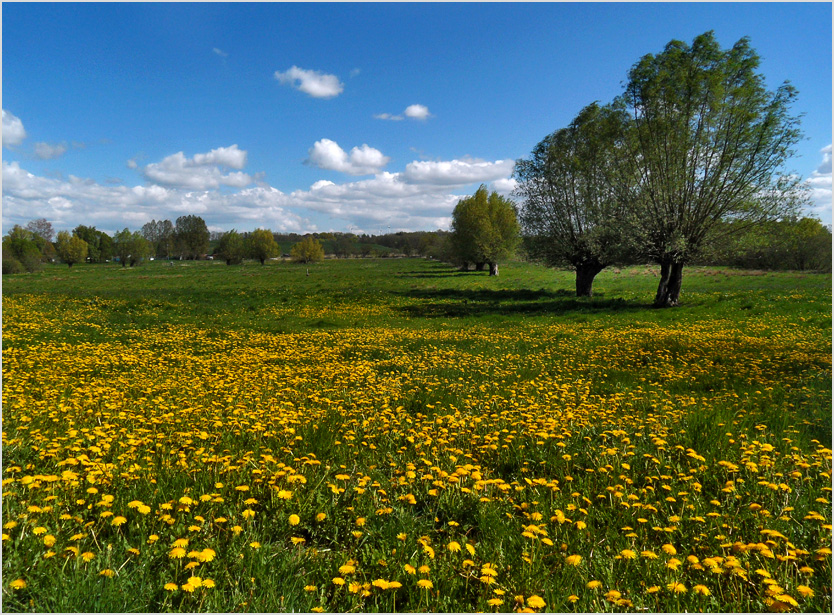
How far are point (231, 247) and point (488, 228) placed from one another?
77.4m

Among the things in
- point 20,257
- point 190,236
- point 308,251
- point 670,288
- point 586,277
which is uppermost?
point 190,236

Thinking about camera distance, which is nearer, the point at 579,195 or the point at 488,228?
the point at 579,195

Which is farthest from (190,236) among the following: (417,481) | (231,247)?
(417,481)

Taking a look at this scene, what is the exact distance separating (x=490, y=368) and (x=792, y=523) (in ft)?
26.7

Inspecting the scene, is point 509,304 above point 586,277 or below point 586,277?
below

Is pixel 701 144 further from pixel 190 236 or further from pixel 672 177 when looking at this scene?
pixel 190 236

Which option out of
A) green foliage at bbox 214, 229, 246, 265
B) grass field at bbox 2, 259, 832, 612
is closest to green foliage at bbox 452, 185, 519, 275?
grass field at bbox 2, 259, 832, 612

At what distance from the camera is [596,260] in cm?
3077

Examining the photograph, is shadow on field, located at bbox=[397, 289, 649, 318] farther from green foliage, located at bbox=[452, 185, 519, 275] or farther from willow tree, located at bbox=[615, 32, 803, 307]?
green foliage, located at bbox=[452, 185, 519, 275]

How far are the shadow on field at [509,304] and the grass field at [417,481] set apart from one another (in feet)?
40.3

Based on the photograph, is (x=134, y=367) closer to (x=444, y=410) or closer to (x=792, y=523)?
(x=444, y=410)

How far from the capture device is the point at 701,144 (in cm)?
2284

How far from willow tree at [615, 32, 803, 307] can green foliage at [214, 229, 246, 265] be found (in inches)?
4023

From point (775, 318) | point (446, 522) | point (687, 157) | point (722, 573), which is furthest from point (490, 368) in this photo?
point (687, 157)
